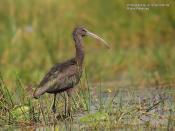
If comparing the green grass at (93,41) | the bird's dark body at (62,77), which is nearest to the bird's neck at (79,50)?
the bird's dark body at (62,77)

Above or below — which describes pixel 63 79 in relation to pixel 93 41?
below

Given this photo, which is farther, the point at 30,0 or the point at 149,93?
the point at 30,0

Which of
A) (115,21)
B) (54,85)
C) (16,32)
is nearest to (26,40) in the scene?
(16,32)

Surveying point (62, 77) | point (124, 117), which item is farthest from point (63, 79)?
point (124, 117)

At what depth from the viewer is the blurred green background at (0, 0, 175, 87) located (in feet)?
45.0

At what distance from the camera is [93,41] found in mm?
16312

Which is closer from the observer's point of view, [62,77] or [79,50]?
[62,77]

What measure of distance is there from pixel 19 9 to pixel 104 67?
4161 mm

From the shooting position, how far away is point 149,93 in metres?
11.8

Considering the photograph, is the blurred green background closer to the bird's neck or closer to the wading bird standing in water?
the bird's neck

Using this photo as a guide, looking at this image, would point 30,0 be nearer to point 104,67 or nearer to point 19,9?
point 19,9

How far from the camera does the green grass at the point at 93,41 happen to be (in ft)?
44.3

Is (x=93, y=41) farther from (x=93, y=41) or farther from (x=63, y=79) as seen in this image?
(x=63, y=79)

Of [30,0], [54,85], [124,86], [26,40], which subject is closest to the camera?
[54,85]
